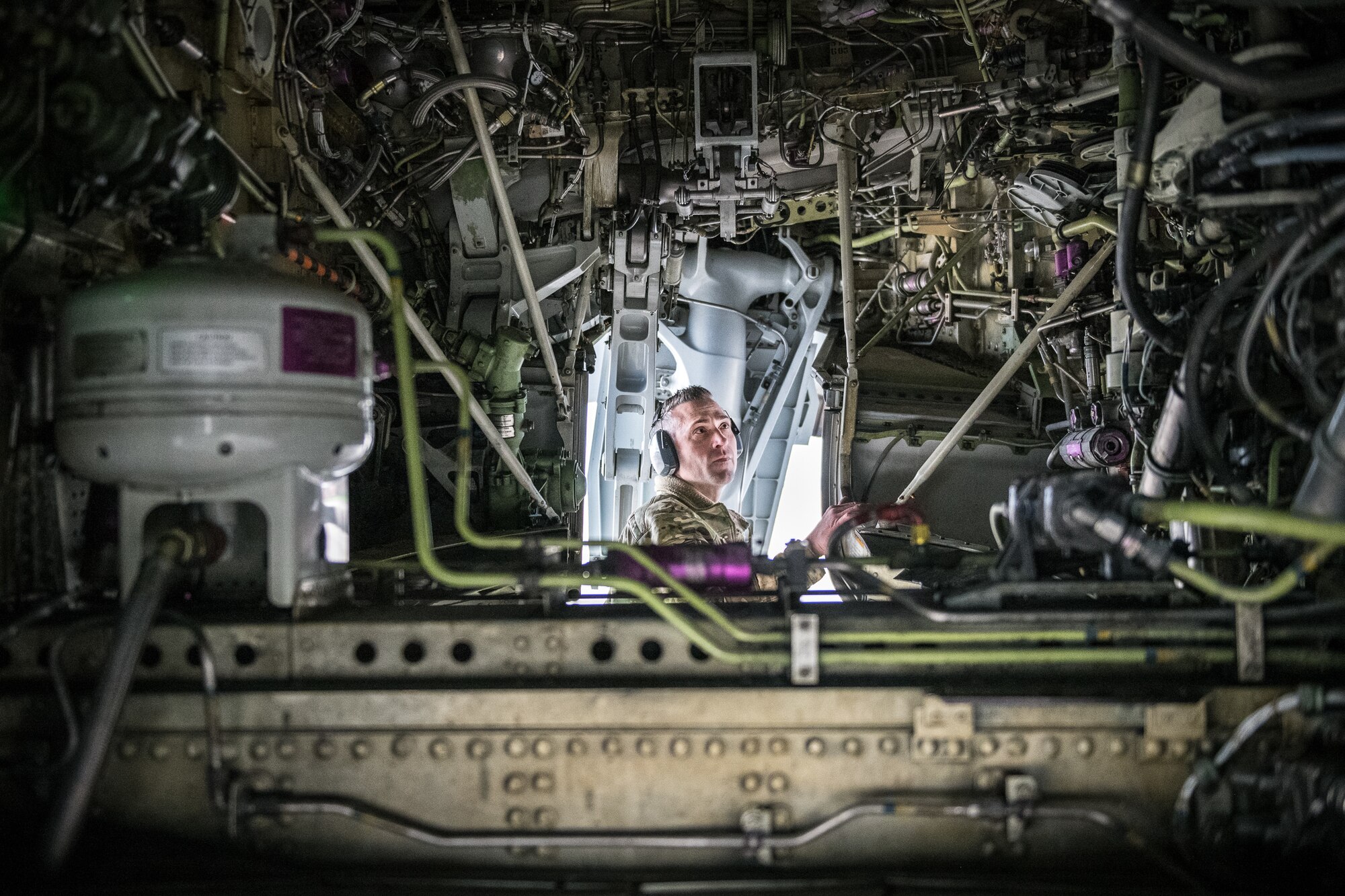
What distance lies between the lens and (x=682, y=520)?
3.42 m

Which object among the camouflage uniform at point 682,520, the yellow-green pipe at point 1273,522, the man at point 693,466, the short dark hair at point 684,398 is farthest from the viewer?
the short dark hair at point 684,398

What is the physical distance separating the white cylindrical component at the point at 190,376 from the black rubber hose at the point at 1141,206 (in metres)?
1.79

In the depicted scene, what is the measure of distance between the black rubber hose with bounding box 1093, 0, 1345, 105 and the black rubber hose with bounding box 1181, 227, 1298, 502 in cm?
26

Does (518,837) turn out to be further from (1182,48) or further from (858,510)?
(1182,48)

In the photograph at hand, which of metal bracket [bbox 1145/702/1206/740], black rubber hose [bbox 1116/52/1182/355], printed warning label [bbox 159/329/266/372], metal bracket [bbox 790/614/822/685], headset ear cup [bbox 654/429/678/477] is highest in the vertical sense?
black rubber hose [bbox 1116/52/1182/355]

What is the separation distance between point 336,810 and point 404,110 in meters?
2.93

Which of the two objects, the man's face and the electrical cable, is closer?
the electrical cable

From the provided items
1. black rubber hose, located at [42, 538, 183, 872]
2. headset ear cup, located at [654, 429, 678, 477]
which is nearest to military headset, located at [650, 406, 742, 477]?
headset ear cup, located at [654, 429, 678, 477]

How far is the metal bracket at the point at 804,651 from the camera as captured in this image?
1784 mm

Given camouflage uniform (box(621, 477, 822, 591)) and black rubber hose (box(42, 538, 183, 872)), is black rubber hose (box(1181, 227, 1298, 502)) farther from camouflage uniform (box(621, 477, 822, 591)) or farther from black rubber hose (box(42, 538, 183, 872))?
black rubber hose (box(42, 538, 183, 872))

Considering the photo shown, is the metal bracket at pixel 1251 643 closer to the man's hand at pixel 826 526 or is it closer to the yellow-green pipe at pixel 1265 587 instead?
the yellow-green pipe at pixel 1265 587

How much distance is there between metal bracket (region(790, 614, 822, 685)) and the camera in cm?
178

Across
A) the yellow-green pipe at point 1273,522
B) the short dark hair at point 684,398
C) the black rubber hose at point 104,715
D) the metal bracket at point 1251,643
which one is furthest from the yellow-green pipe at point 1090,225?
the black rubber hose at point 104,715

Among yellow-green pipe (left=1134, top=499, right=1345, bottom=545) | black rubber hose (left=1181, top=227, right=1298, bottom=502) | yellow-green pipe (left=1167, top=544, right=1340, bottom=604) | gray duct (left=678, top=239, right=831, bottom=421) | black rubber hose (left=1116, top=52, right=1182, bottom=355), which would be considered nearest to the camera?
yellow-green pipe (left=1134, top=499, right=1345, bottom=545)
